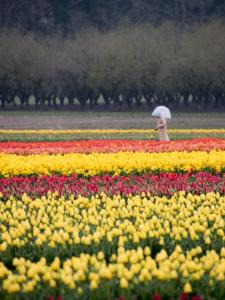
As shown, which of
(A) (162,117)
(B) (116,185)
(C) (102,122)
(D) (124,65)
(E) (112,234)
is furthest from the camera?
(D) (124,65)

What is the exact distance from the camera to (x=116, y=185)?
12.4m

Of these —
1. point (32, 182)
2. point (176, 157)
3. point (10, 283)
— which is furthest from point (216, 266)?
point (176, 157)

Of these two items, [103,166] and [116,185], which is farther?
[103,166]

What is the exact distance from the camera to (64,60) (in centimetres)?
7669

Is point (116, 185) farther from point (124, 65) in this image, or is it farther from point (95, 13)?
point (95, 13)

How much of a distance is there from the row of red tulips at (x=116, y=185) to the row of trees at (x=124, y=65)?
5030cm

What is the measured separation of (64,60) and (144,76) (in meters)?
11.7

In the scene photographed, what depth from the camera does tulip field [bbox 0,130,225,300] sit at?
6.20m

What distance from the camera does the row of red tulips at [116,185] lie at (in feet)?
38.4

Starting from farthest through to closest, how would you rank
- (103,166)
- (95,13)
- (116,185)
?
1. (95,13)
2. (103,166)
3. (116,185)

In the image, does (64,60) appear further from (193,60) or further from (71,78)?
(193,60)

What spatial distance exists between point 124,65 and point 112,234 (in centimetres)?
6281

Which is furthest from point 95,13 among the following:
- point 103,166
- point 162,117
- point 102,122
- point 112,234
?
point 112,234

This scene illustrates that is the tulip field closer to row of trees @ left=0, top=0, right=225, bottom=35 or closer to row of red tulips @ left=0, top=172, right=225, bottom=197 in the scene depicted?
row of red tulips @ left=0, top=172, right=225, bottom=197
